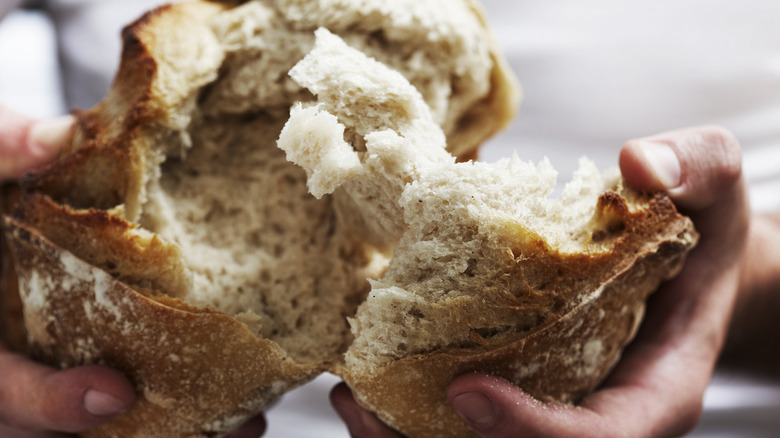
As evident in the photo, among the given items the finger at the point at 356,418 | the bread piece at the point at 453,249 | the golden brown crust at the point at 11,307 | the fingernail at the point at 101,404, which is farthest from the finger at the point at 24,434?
the bread piece at the point at 453,249

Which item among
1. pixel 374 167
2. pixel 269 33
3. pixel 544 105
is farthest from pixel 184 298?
pixel 544 105

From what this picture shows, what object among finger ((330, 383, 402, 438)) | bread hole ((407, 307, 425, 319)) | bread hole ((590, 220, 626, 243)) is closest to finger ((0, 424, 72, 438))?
finger ((330, 383, 402, 438))

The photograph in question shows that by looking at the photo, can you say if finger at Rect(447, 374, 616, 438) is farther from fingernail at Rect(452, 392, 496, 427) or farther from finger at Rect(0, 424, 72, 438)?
finger at Rect(0, 424, 72, 438)

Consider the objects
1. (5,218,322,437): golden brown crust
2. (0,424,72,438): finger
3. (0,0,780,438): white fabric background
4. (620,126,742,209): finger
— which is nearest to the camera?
(5,218,322,437): golden brown crust

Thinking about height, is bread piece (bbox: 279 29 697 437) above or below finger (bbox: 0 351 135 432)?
above

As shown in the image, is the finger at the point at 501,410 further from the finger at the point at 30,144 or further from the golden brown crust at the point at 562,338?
the finger at the point at 30,144

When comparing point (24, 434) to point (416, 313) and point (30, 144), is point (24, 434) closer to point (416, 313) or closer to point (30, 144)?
point (30, 144)

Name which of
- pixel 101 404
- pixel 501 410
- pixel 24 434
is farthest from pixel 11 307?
pixel 501 410
